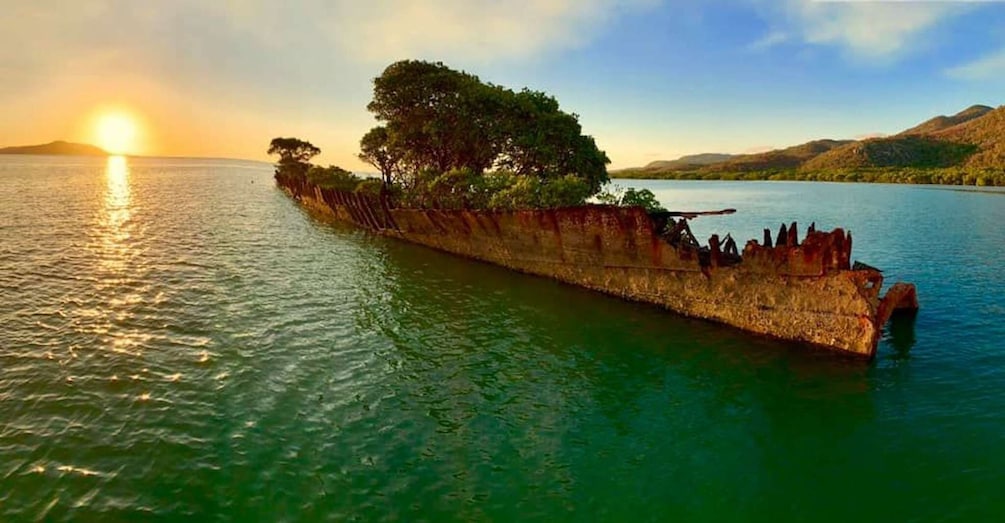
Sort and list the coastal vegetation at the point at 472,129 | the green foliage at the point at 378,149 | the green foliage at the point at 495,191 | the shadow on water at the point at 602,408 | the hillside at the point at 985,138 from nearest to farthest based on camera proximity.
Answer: the shadow on water at the point at 602,408 → the green foliage at the point at 495,191 → the coastal vegetation at the point at 472,129 → the green foliage at the point at 378,149 → the hillside at the point at 985,138

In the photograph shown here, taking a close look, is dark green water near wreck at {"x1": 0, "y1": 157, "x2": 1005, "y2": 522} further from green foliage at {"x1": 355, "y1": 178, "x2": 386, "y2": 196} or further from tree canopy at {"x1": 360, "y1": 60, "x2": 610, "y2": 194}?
green foliage at {"x1": 355, "y1": 178, "x2": 386, "y2": 196}

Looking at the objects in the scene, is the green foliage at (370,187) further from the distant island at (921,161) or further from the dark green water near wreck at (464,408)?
the distant island at (921,161)

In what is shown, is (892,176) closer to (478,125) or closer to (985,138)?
(985,138)

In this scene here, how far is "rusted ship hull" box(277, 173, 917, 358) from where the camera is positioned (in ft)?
46.1

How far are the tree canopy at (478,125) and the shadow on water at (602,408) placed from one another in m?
20.9

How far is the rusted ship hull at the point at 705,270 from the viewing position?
46.1 ft

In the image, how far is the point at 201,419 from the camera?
34.3 ft

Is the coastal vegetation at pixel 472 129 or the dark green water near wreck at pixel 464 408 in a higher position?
the coastal vegetation at pixel 472 129

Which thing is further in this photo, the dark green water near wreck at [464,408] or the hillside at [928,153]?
the hillside at [928,153]

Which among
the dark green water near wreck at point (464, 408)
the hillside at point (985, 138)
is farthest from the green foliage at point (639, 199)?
the hillside at point (985, 138)

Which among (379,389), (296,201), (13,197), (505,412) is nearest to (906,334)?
(505,412)

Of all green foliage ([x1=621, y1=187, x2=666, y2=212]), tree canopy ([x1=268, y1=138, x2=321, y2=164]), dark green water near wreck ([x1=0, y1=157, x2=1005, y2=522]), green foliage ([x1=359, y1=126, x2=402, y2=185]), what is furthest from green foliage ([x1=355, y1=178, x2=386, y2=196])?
tree canopy ([x1=268, y1=138, x2=321, y2=164])

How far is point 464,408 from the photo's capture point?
11297 mm

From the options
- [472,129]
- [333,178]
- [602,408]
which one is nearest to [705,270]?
[602,408]
